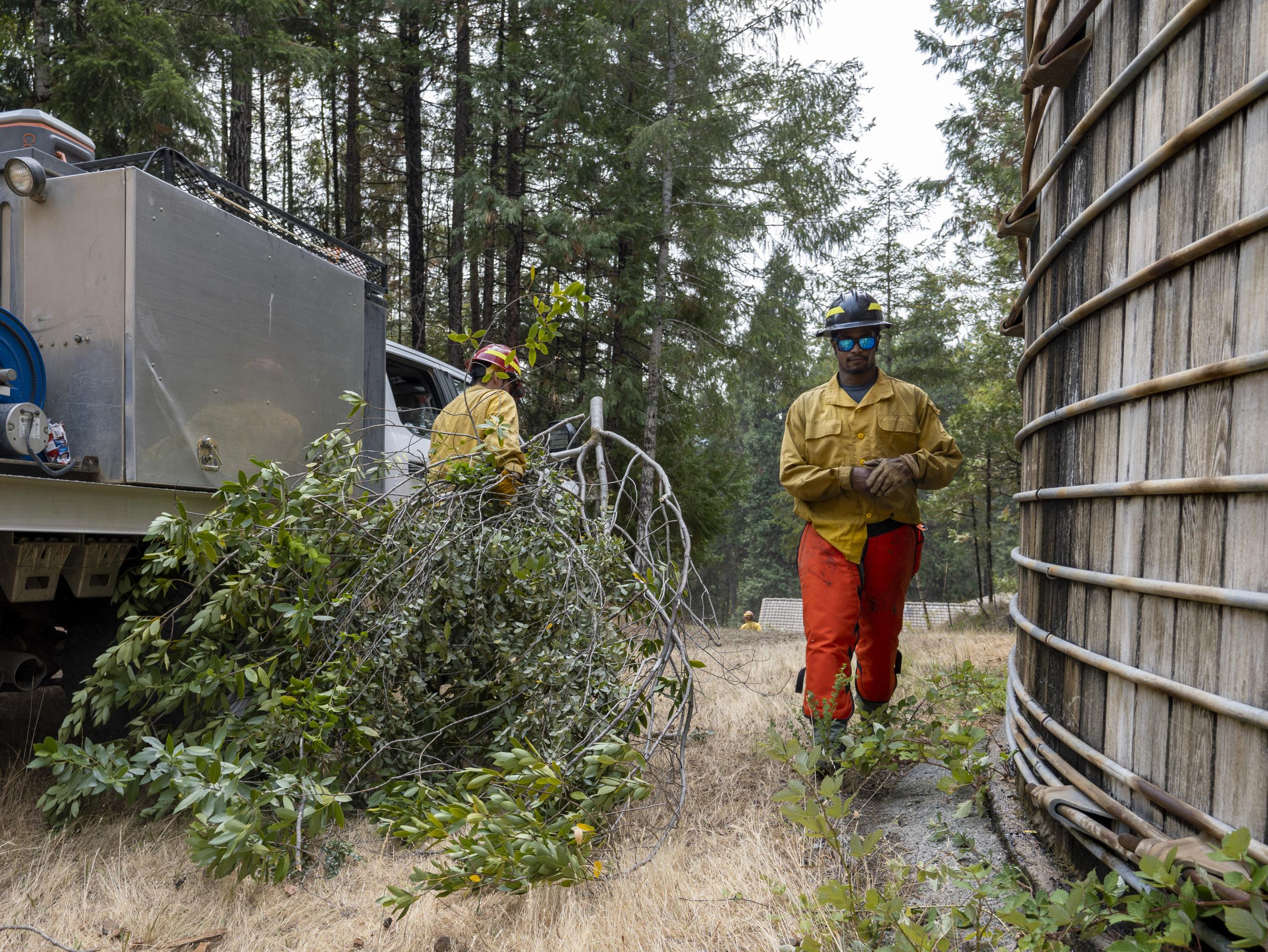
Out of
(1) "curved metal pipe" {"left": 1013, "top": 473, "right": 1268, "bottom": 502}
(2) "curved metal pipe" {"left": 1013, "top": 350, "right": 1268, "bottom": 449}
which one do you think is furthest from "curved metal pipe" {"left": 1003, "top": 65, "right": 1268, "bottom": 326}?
(1) "curved metal pipe" {"left": 1013, "top": 473, "right": 1268, "bottom": 502}

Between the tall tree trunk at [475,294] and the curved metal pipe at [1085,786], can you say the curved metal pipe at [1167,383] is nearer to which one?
the curved metal pipe at [1085,786]

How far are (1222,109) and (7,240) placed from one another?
4.60 m

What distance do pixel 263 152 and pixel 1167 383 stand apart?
73.8ft

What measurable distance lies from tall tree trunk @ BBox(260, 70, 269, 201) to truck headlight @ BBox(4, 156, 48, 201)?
16976 millimetres

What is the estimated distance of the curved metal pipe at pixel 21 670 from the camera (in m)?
3.92

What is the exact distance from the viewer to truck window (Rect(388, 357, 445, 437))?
25.0 feet

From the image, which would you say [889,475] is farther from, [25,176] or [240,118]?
[240,118]

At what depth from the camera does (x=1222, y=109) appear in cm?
199

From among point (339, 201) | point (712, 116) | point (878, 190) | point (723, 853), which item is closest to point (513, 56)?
point (712, 116)

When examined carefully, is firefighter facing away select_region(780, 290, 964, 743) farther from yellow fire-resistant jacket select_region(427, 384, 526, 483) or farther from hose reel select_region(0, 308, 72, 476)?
hose reel select_region(0, 308, 72, 476)

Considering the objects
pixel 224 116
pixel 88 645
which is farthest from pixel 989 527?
pixel 88 645

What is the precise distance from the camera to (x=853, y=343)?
4.13m

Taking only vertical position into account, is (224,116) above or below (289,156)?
below

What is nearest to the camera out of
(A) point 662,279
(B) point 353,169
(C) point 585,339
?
(A) point 662,279
